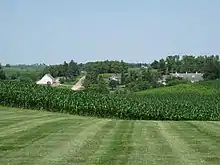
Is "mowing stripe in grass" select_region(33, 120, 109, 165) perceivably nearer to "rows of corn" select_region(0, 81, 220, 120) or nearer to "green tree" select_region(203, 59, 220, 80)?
"rows of corn" select_region(0, 81, 220, 120)

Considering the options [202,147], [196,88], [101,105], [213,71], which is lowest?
[101,105]

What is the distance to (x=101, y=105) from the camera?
4269cm

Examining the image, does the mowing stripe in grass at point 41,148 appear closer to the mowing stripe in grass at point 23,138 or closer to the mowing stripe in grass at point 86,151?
the mowing stripe in grass at point 23,138

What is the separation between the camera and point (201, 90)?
69.2 meters

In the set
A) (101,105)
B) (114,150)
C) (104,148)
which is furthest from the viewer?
(101,105)

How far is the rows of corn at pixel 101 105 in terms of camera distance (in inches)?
1625

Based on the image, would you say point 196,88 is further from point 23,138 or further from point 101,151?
point 101,151

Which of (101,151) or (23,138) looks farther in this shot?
(23,138)

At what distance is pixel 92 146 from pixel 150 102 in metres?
28.0

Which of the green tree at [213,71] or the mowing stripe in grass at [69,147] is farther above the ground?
the green tree at [213,71]

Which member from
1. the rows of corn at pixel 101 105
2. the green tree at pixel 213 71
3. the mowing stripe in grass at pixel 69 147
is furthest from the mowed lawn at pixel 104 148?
the green tree at pixel 213 71

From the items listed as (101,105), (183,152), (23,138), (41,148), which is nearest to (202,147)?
(183,152)

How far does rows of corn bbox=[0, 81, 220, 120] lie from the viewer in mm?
41281

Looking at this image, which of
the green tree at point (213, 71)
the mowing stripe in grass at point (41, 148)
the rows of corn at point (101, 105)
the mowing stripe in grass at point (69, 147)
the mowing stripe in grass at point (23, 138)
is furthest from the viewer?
the green tree at point (213, 71)
